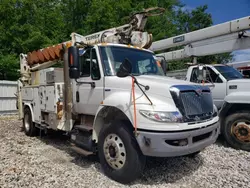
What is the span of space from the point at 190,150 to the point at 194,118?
1.70 ft

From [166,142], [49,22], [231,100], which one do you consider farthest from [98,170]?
[49,22]

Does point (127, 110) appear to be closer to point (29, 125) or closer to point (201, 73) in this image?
point (201, 73)

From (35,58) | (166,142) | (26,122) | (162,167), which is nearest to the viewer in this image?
(166,142)

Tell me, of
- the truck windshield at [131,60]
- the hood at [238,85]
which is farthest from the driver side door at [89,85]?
the hood at [238,85]

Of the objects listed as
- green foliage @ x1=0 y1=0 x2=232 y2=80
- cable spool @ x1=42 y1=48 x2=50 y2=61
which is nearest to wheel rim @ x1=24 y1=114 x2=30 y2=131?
cable spool @ x1=42 y1=48 x2=50 y2=61

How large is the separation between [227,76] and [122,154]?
4538 millimetres

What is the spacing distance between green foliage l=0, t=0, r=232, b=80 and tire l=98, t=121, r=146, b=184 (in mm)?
9801

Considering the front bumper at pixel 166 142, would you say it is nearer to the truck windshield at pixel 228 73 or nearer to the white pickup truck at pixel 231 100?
the white pickup truck at pixel 231 100

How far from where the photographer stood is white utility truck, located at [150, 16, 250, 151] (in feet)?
18.8

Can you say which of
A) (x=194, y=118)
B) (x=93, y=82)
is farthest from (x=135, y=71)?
(x=194, y=118)

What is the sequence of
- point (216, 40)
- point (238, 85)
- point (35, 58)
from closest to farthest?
1. point (238, 85)
2. point (35, 58)
3. point (216, 40)

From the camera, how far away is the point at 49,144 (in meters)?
6.50

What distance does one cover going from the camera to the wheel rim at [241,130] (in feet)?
18.4

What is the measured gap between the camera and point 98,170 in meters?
4.40
